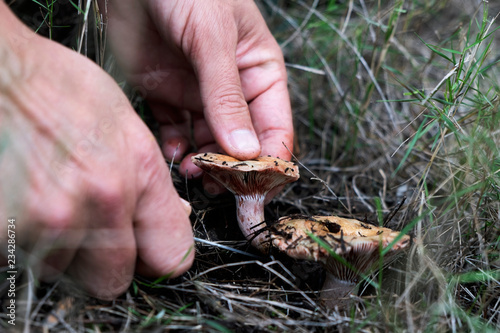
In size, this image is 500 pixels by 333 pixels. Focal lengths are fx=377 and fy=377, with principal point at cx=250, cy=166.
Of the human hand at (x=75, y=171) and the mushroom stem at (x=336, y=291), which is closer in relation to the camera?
the human hand at (x=75, y=171)

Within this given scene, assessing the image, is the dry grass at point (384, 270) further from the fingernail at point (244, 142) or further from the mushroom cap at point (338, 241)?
the fingernail at point (244, 142)

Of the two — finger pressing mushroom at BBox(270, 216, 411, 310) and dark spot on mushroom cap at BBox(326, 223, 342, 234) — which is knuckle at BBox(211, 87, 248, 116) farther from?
dark spot on mushroom cap at BBox(326, 223, 342, 234)

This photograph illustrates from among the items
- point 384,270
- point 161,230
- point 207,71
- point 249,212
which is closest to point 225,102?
point 207,71

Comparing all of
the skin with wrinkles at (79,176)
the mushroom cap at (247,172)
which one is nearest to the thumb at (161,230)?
the skin with wrinkles at (79,176)

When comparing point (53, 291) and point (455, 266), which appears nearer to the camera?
point (53, 291)

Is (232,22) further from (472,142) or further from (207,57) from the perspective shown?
(472,142)

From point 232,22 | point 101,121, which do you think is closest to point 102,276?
point 101,121

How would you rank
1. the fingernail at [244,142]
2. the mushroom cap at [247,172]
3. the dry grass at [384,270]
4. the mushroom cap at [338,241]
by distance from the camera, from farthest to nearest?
the fingernail at [244,142] < the mushroom cap at [247,172] < the mushroom cap at [338,241] < the dry grass at [384,270]
